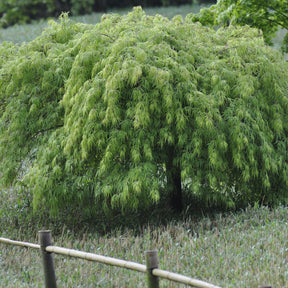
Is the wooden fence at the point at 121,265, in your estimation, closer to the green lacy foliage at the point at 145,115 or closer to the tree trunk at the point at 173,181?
the green lacy foliage at the point at 145,115

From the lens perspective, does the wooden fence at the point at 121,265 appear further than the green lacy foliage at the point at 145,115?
No

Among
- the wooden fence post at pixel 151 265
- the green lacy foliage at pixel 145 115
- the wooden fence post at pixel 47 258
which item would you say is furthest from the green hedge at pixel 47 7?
the wooden fence post at pixel 151 265

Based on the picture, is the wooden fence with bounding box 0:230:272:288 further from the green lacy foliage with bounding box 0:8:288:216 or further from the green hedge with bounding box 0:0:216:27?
the green hedge with bounding box 0:0:216:27

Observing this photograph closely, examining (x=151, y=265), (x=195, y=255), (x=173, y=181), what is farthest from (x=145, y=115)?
(x=151, y=265)

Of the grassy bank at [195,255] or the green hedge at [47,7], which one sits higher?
the grassy bank at [195,255]

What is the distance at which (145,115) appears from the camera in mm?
7449

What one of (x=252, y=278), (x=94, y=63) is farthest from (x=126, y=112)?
(x=252, y=278)

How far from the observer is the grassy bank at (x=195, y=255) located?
5642 millimetres

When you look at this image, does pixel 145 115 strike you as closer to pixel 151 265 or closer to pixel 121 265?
pixel 121 265

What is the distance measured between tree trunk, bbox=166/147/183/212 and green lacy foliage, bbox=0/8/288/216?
0.07m

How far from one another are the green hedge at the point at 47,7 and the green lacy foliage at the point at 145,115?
32.6 m

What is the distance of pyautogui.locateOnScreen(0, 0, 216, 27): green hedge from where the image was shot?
135ft

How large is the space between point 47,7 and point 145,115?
4050 cm

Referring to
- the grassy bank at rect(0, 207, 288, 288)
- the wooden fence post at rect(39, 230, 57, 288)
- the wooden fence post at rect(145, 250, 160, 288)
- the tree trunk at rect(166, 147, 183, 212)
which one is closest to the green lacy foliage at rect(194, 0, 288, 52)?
the tree trunk at rect(166, 147, 183, 212)
